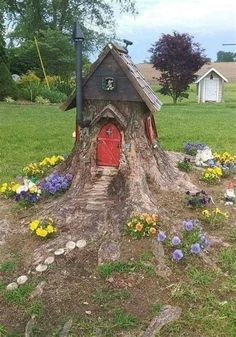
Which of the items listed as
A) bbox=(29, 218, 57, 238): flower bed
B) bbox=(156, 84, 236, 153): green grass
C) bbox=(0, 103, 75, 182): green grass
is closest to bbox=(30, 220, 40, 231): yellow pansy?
bbox=(29, 218, 57, 238): flower bed

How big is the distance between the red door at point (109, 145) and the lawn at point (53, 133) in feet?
9.30

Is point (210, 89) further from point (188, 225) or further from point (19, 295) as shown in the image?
point (19, 295)

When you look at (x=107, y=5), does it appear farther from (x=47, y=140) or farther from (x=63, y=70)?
(x=47, y=140)

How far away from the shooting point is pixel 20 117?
632 inches

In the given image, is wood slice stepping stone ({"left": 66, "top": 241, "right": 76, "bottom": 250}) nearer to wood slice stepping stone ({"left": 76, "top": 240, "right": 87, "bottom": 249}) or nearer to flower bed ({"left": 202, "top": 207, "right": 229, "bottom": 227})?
wood slice stepping stone ({"left": 76, "top": 240, "right": 87, "bottom": 249})

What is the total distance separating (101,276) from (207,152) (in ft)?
12.0

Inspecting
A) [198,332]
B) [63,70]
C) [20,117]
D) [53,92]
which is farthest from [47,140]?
[63,70]

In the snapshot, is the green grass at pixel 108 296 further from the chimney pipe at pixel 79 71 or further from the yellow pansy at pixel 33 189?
the chimney pipe at pixel 79 71

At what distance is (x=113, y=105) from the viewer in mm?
5770

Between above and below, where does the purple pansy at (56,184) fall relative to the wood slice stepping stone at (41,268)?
above

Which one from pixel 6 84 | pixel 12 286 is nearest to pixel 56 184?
pixel 12 286

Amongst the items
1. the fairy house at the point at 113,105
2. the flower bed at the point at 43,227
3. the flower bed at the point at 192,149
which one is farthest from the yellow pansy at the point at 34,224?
the flower bed at the point at 192,149

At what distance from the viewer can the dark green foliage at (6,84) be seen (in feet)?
68.1

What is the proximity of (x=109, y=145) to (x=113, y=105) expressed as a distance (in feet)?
1.49
